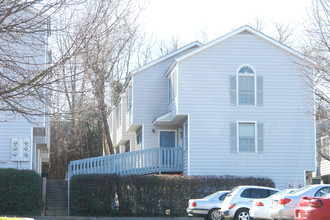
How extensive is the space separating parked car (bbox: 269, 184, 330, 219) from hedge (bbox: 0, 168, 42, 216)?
1186cm

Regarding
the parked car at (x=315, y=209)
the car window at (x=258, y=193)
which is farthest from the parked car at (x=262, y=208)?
the parked car at (x=315, y=209)

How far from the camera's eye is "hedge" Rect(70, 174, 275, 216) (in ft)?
86.0

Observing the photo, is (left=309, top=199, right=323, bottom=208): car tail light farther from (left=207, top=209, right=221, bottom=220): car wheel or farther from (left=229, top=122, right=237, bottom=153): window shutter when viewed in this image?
(left=229, top=122, right=237, bottom=153): window shutter

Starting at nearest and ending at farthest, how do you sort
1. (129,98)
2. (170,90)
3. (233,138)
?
(233,138) < (170,90) < (129,98)

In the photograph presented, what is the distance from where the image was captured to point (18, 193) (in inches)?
989

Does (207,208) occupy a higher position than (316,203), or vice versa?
(316,203)

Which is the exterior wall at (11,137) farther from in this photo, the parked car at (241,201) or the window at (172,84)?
the parked car at (241,201)

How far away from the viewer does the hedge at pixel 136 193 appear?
86.0 ft

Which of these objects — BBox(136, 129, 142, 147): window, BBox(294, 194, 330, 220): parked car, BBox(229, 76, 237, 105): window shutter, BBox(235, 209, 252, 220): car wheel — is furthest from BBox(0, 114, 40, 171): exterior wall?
BBox(294, 194, 330, 220): parked car

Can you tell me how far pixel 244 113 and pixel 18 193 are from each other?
11.7 m

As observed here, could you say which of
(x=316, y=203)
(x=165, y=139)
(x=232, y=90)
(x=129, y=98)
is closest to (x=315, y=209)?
(x=316, y=203)

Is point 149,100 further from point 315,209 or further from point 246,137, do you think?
point 315,209

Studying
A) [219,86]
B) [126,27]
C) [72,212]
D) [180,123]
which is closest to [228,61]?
[219,86]

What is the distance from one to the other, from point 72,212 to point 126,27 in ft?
52.8
